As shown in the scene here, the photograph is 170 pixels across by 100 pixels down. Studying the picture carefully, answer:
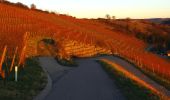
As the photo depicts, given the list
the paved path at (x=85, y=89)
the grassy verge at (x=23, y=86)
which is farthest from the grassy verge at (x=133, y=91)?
the grassy verge at (x=23, y=86)

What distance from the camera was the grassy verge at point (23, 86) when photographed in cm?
1853

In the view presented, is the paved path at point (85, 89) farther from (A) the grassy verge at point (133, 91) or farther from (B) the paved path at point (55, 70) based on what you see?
(B) the paved path at point (55, 70)

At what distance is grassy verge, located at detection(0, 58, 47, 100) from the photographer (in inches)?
730

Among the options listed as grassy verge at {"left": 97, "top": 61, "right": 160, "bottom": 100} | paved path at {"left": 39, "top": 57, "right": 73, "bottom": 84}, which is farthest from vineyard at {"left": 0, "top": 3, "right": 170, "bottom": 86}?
grassy verge at {"left": 97, "top": 61, "right": 160, "bottom": 100}

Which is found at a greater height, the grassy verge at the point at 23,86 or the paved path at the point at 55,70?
the grassy verge at the point at 23,86

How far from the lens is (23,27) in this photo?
2250 inches

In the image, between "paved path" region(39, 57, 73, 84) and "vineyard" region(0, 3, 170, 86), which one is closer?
"paved path" region(39, 57, 73, 84)

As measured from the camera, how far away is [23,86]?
21328mm

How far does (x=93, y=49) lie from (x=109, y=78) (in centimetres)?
3766

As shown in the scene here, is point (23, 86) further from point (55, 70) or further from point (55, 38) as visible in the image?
point (55, 38)

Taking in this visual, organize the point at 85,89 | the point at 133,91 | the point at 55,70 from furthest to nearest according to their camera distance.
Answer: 1. the point at 55,70
2. the point at 85,89
3. the point at 133,91

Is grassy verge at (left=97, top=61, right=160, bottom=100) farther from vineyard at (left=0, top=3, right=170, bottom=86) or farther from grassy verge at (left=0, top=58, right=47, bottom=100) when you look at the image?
vineyard at (left=0, top=3, right=170, bottom=86)

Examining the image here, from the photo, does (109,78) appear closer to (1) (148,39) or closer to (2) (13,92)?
(2) (13,92)

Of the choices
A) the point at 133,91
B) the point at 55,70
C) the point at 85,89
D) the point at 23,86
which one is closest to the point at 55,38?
the point at 55,70
